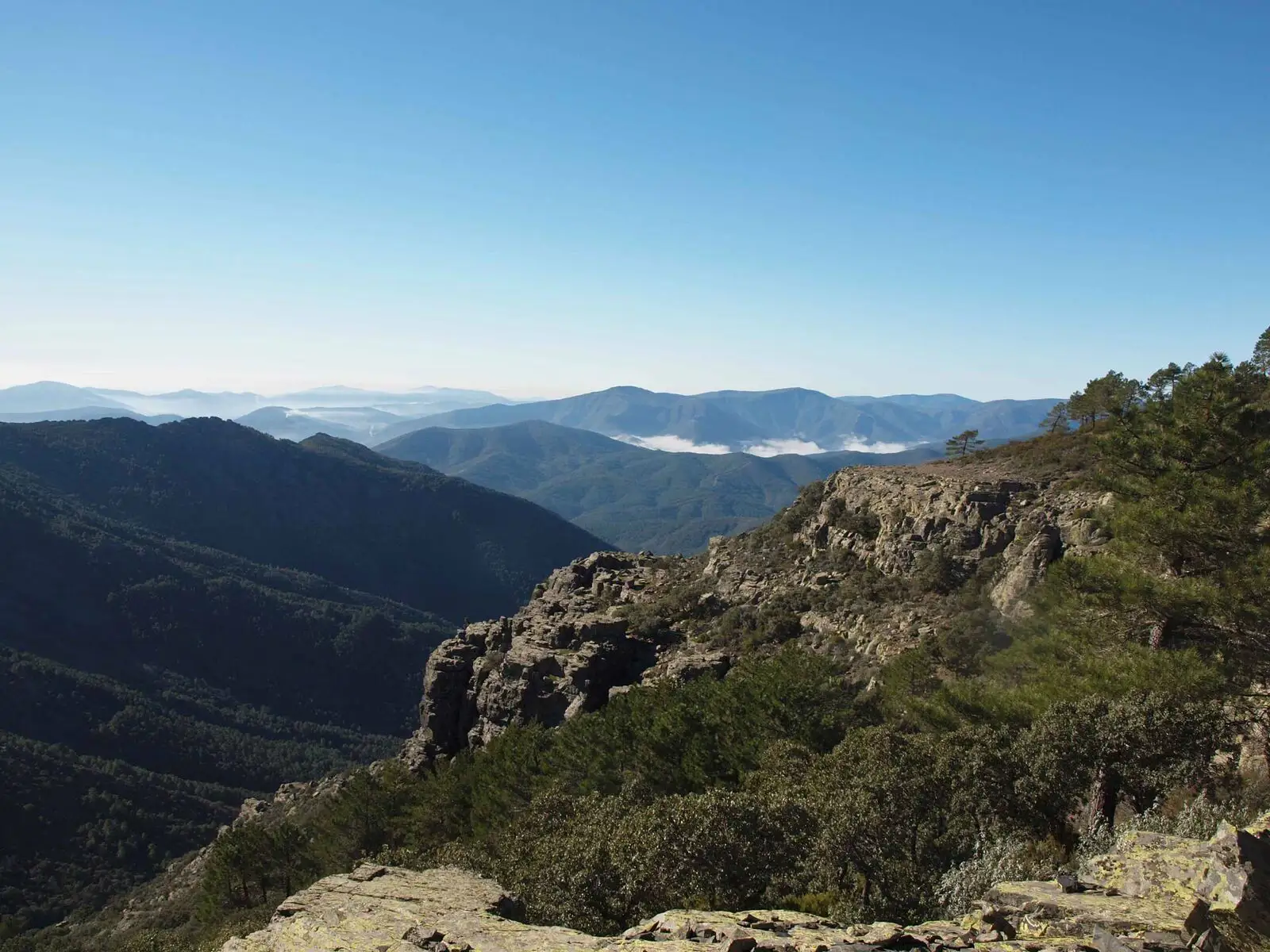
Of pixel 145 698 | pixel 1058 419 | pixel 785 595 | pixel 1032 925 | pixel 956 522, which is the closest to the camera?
pixel 1032 925

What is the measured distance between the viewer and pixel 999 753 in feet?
57.9

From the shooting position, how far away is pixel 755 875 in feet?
52.1

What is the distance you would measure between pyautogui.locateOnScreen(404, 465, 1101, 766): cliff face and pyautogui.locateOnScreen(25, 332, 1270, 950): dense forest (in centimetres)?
973

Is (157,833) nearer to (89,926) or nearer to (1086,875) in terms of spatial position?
(89,926)

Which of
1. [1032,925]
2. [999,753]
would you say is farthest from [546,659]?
[1032,925]

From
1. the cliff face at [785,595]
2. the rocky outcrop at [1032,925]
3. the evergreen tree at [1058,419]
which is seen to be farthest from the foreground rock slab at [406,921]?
the evergreen tree at [1058,419]

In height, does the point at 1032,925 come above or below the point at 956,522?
below

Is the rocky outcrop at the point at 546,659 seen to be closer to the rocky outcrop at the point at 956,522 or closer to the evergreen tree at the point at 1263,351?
the rocky outcrop at the point at 956,522

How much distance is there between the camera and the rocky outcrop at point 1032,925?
31.9 ft

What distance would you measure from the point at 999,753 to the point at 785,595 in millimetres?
30633

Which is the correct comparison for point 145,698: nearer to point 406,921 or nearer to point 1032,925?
point 406,921

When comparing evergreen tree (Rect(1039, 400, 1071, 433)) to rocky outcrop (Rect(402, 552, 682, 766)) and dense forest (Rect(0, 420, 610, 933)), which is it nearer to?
rocky outcrop (Rect(402, 552, 682, 766))

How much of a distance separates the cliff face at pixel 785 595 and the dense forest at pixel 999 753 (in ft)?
31.9

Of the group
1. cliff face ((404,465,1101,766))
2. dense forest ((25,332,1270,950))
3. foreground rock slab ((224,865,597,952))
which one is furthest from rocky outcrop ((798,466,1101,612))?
foreground rock slab ((224,865,597,952))
